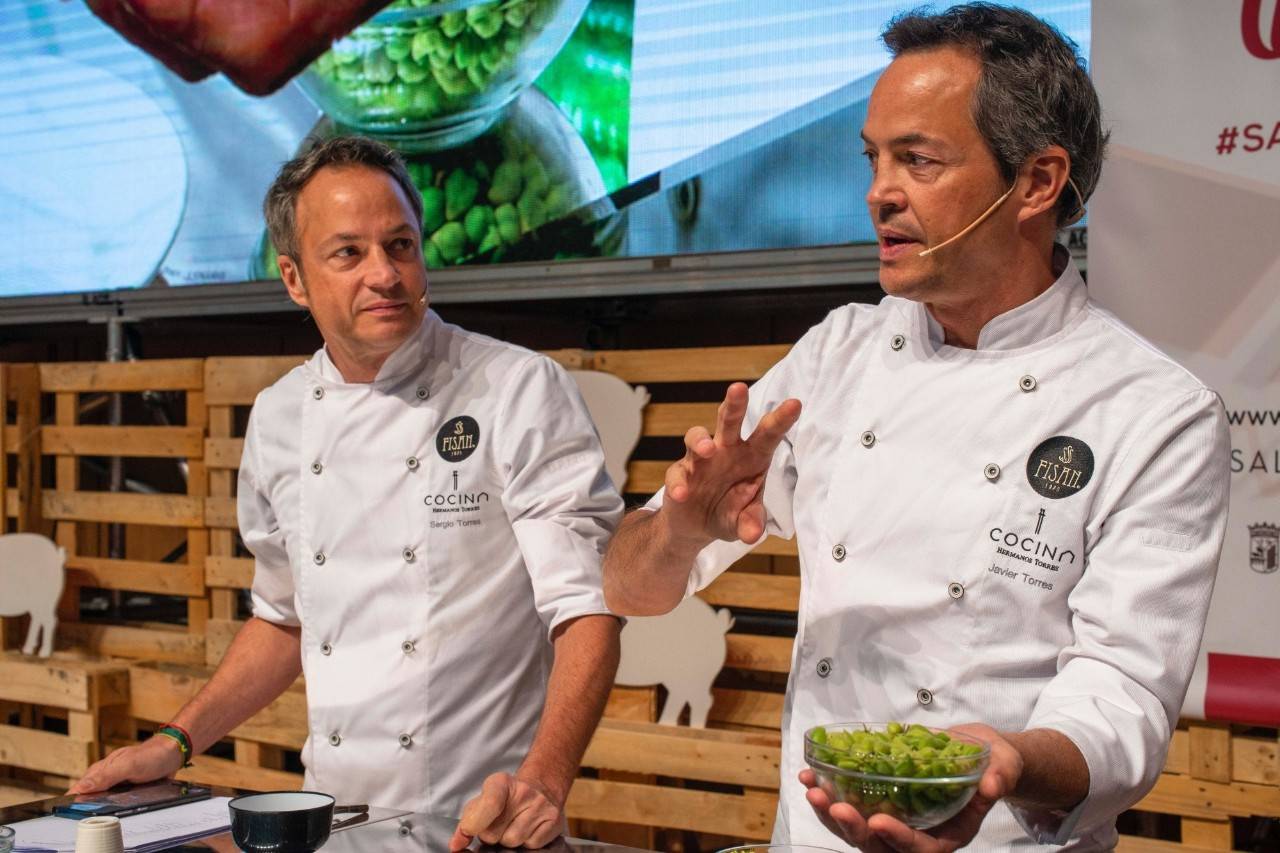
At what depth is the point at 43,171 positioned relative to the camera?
468 cm

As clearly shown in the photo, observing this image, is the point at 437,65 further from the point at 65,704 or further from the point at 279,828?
the point at 279,828

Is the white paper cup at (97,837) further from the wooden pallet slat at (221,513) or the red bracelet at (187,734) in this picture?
the wooden pallet slat at (221,513)

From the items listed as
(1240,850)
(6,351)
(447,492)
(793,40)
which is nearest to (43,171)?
(6,351)

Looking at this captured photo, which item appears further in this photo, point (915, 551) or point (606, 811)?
point (606, 811)

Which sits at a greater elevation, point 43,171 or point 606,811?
point 43,171

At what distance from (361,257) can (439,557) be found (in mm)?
491

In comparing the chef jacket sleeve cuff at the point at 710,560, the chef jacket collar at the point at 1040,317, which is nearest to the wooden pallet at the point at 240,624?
the chef jacket sleeve cuff at the point at 710,560

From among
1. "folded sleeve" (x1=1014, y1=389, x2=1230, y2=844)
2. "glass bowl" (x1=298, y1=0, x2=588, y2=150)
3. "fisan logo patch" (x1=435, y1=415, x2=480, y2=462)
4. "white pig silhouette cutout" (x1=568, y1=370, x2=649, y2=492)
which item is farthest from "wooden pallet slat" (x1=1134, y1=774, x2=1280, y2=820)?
"glass bowl" (x1=298, y1=0, x2=588, y2=150)

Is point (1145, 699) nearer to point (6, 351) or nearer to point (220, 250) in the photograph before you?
point (220, 250)

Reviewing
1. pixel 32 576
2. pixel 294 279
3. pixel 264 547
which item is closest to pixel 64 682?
pixel 32 576

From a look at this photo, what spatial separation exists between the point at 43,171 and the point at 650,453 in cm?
230

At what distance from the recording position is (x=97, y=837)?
1.41m

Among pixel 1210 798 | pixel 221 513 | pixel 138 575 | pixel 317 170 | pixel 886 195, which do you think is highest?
pixel 317 170

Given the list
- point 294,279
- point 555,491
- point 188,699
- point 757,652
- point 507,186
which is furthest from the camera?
point 507,186
